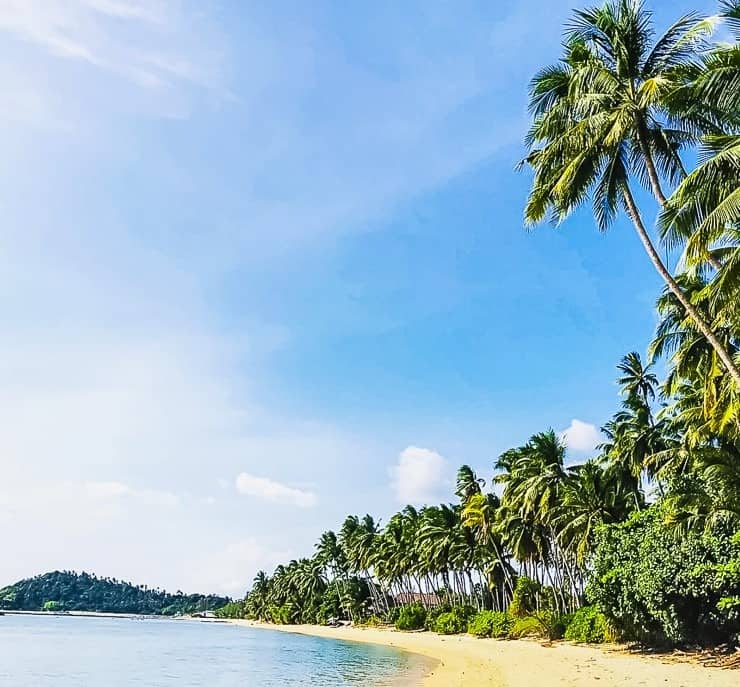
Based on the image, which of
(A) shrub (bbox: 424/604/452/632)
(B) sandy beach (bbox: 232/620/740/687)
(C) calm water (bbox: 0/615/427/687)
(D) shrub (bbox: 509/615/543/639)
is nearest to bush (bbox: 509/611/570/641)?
(D) shrub (bbox: 509/615/543/639)

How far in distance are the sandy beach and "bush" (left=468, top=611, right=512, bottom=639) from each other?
10.6 feet

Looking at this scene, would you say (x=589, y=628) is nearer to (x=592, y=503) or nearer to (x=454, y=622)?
(x=592, y=503)

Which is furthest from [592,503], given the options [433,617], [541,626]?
[433,617]

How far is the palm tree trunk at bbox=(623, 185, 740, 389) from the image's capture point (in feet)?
50.8

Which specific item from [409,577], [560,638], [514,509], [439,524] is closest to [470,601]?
[439,524]

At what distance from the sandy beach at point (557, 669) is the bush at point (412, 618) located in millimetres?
21567

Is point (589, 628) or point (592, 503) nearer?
point (589, 628)

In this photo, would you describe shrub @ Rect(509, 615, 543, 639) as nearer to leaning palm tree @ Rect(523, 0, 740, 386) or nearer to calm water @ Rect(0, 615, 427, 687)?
calm water @ Rect(0, 615, 427, 687)

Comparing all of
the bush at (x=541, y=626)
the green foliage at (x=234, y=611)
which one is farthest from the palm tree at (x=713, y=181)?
the green foliage at (x=234, y=611)

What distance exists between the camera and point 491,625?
4288 centimetres

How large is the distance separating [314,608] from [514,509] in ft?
197

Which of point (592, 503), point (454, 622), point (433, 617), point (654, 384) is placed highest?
point (654, 384)

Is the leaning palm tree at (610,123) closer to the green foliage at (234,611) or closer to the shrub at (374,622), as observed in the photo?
the shrub at (374,622)

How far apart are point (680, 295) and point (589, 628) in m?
19.9
